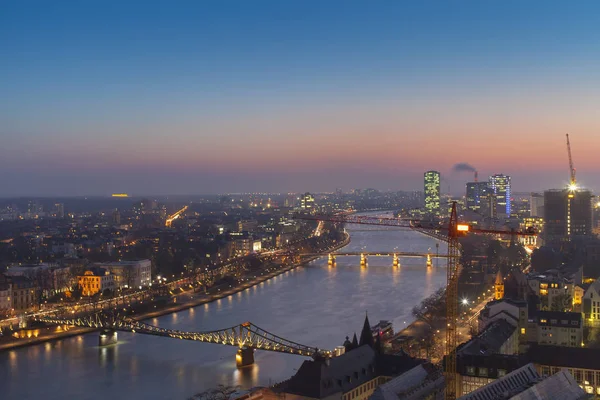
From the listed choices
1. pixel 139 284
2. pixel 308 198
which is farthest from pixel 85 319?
pixel 308 198

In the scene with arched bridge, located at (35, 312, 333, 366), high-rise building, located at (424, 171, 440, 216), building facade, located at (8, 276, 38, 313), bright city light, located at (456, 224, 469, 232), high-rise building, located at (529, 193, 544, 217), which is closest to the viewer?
bright city light, located at (456, 224, 469, 232)

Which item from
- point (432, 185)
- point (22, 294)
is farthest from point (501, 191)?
point (22, 294)

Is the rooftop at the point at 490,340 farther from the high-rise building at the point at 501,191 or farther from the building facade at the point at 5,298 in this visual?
the high-rise building at the point at 501,191

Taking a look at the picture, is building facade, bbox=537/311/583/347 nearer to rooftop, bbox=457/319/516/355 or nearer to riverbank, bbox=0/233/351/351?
rooftop, bbox=457/319/516/355

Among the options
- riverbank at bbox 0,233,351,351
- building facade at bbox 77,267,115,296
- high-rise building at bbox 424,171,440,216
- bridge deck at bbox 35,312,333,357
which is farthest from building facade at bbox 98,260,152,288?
high-rise building at bbox 424,171,440,216

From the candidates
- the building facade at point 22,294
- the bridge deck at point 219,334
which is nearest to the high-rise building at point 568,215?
the bridge deck at point 219,334

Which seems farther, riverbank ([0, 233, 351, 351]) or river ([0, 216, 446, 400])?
riverbank ([0, 233, 351, 351])
